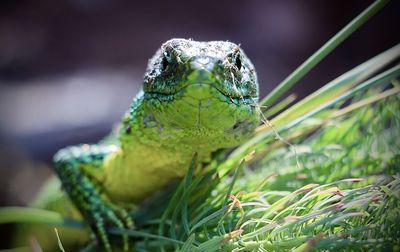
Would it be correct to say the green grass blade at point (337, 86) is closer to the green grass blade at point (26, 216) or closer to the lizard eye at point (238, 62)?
the lizard eye at point (238, 62)

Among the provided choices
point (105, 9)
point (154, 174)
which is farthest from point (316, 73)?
point (154, 174)

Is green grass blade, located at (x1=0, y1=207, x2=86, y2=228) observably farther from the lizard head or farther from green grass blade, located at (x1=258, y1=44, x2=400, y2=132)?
green grass blade, located at (x1=258, y1=44, x2=400, y2=132)

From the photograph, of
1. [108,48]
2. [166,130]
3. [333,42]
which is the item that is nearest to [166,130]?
[166,130]

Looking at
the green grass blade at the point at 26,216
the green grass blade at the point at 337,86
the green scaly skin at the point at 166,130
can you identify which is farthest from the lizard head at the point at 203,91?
the green grass blade at the point at 26,216

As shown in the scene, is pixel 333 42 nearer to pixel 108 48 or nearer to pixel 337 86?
pixel 337 86

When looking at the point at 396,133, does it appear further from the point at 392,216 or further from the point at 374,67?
the point at 392,216

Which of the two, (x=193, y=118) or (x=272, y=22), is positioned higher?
(x=272, y=22)

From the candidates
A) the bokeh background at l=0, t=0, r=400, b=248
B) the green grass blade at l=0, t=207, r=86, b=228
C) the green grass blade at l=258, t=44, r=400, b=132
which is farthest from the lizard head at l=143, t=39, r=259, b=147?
the bokeh background at l=0, t=0, r=400, b=248
